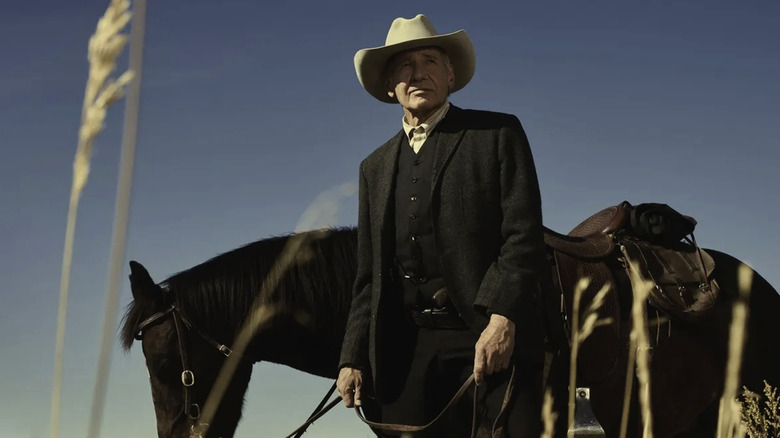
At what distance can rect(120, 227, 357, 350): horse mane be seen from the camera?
5.05 meters

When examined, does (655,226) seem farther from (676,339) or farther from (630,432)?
(630,432)

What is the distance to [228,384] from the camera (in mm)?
5105

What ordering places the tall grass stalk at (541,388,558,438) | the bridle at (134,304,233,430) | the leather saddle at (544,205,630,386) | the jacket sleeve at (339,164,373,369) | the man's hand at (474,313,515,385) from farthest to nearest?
the bridle at (134,304,233,430) → the leather saddle at (544,205,630,386) → the jacket sleeve at (339,164,373,369) → the man's hand at (474,313,515,385) → the tall grass stalk at (541,388,558,438)

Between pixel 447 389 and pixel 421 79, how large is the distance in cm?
109

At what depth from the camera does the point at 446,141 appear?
316 centimetres

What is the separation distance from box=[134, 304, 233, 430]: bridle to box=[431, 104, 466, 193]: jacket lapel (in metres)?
2.27

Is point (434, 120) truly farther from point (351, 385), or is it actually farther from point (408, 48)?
point (351, 385)

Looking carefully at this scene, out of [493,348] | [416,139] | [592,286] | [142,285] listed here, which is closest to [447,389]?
[493,348]

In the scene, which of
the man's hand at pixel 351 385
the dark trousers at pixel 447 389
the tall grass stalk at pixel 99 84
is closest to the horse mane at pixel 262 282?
the man's hand at pixel 351 385

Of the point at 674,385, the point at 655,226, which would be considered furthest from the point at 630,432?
the point at 655,226

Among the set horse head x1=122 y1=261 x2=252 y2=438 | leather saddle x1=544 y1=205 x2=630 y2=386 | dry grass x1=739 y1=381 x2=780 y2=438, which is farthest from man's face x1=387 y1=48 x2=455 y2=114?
horse head x1=122 y1=261 x2=252 y2=438

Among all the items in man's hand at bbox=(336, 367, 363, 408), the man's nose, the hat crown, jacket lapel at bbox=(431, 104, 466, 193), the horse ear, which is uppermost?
the hat crown

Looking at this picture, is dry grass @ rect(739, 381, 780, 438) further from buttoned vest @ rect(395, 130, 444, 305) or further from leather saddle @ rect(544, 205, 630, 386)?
buttoned vest @ rect(395, 130, 444, 305)

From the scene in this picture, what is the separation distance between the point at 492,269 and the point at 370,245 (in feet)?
2.06
